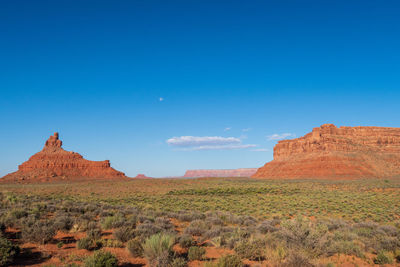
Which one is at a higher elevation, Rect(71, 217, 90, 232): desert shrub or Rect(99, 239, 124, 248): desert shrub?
Rect(71, 217, 90, 232): desert shrub

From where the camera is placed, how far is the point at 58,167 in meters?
103

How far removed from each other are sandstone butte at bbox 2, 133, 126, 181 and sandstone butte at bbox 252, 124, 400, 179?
7454cm

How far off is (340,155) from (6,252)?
10235 centimetres

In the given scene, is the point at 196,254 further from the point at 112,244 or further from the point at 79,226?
the point at 79,226

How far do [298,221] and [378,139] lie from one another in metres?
125

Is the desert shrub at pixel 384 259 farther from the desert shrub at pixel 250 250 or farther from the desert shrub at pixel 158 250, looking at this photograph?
the desert shrub at pixel 158 250

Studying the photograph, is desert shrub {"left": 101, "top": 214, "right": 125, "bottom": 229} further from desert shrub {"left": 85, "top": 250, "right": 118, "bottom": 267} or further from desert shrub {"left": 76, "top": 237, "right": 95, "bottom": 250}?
desert shrub {"left": 85, "top": 250, "right": 118, "bottom": 267}

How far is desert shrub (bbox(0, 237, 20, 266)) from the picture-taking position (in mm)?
6027

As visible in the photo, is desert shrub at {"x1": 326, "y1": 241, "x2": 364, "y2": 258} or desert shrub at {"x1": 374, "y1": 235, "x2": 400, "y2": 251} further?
desert shrub at {"x1": 374, "y1": 235, "x2": 400, "y2": 251}

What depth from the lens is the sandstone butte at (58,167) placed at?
9621 cm

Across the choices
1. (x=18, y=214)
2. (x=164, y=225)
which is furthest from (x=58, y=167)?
(x=164, y=225)

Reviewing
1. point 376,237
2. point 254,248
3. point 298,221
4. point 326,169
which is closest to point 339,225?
point 376,237

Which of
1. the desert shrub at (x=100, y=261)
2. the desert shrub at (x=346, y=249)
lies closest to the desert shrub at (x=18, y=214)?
the desert shrub at (x=100, y=261)

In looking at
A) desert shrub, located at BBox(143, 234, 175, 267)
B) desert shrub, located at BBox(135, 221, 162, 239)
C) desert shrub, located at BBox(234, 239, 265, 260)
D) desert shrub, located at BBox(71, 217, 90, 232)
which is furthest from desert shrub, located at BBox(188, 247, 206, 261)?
desert shrub, located at BBox(71, 217, 90, 232)
